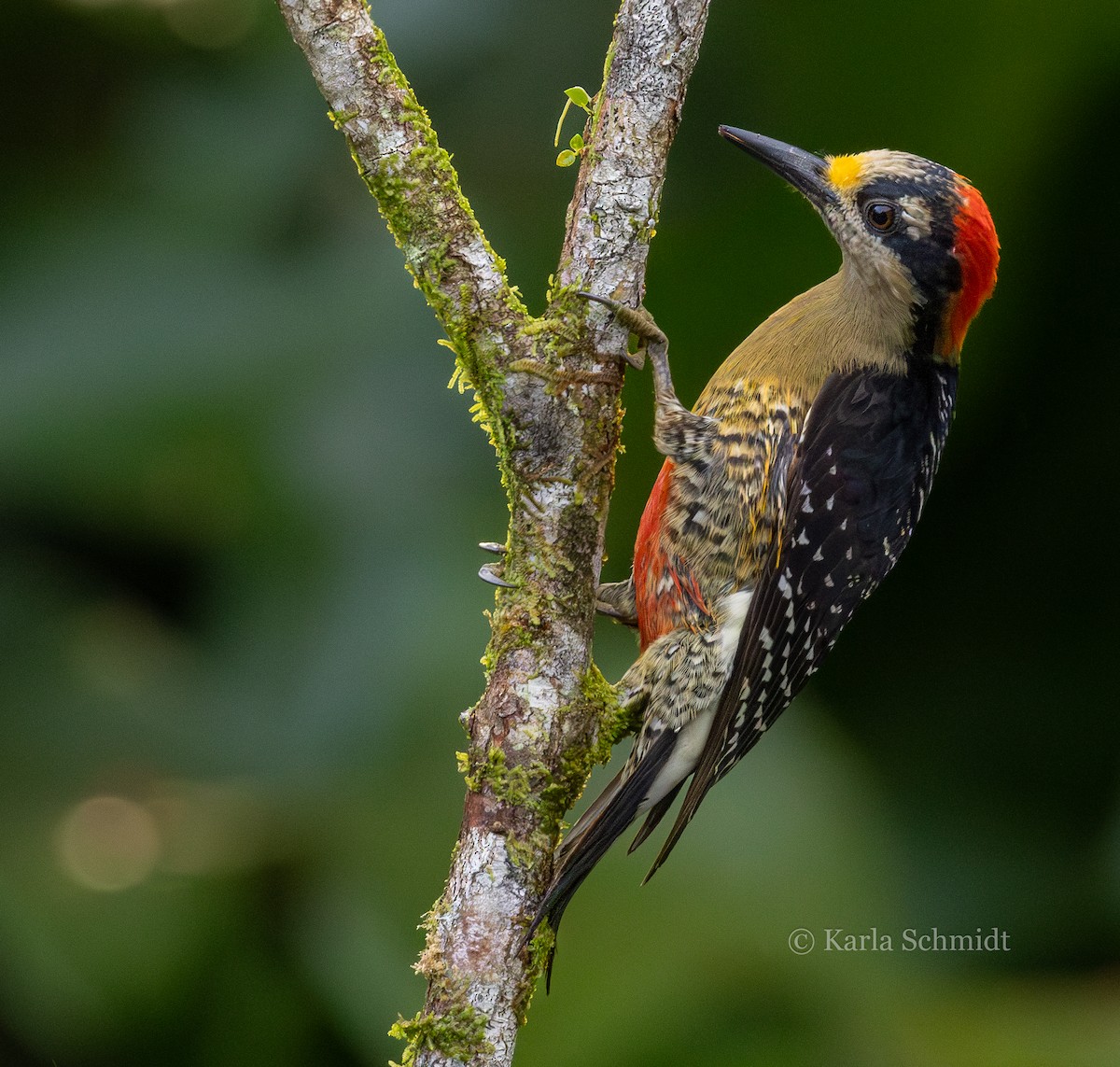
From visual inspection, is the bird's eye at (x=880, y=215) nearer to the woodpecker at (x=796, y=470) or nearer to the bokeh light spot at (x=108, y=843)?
the woodpecker at (x=796, y=470)

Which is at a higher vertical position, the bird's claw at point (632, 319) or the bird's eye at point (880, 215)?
the bird's eye at point (880, 215)

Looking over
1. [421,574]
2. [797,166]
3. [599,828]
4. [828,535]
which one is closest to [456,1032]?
[599,828]

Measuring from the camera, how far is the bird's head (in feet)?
10.0

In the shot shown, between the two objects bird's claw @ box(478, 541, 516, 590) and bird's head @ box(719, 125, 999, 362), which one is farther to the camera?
bird's head @ box(719, 125, 999, 362)

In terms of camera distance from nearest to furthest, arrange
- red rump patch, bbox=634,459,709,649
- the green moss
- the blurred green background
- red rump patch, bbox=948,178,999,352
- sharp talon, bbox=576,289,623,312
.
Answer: the green moss < sharp talon, bbox=576,289,623,312 < red rump patch, bbox=948,178,999,352 < red rump patch, bbox=634,459,709,649 < the blurred green background

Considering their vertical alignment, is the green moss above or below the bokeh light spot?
below

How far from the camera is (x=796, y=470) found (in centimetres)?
312

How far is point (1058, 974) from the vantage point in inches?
164

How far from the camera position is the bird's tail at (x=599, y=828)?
7.91ft

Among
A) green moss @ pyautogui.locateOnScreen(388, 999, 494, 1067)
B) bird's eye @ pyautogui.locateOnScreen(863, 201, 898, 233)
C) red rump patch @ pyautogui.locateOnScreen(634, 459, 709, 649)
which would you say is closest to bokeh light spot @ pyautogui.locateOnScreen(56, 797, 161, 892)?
red rump patch @ pyautogui.locateOnScreen(634, 459, 709, 649)

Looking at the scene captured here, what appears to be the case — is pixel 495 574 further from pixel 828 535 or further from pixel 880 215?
pixel 880 215

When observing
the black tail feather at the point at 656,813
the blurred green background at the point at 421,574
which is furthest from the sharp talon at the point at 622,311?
the blurred green background at the point at 421,574

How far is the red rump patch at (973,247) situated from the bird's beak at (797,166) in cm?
33

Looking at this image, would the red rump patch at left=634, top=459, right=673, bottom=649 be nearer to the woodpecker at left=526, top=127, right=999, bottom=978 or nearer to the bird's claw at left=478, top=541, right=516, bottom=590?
the woodpecker at left=526, top=127, right=999, bottom=978
